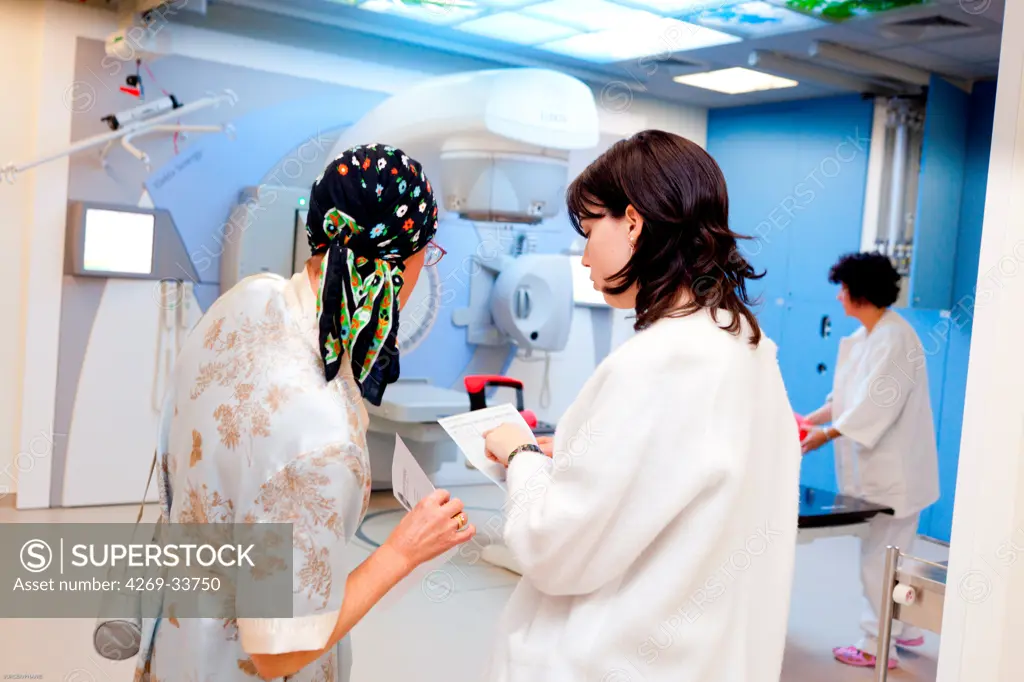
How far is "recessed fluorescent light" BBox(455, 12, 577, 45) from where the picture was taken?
4988 millimetres

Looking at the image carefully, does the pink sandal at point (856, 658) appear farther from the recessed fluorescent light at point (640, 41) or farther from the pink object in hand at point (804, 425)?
the recessed fluorescent light at point (640, 41)

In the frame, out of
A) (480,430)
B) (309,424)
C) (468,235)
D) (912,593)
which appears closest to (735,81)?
(468,235)

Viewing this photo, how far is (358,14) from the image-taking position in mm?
5082

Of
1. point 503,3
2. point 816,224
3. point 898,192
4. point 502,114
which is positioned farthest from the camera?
point 816,224

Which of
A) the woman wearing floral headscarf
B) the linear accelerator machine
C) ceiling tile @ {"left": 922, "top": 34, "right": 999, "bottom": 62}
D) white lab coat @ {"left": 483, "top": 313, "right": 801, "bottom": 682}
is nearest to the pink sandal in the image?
the linear accelerator machine

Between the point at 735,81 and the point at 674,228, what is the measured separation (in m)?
5.18

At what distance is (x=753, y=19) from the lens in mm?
4723

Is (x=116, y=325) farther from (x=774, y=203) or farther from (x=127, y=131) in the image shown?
(x=774, y=203)

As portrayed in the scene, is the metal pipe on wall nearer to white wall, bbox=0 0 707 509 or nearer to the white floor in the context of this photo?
the white floor

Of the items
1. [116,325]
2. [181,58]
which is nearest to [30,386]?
[116,325]

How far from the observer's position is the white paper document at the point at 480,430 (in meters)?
1.49

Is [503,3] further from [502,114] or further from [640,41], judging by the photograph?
[640,41]

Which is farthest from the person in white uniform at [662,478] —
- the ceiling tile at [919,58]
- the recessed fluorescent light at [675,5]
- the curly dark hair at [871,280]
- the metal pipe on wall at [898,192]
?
the metal pipe on wall at [898,192]

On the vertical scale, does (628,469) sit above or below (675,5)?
below
